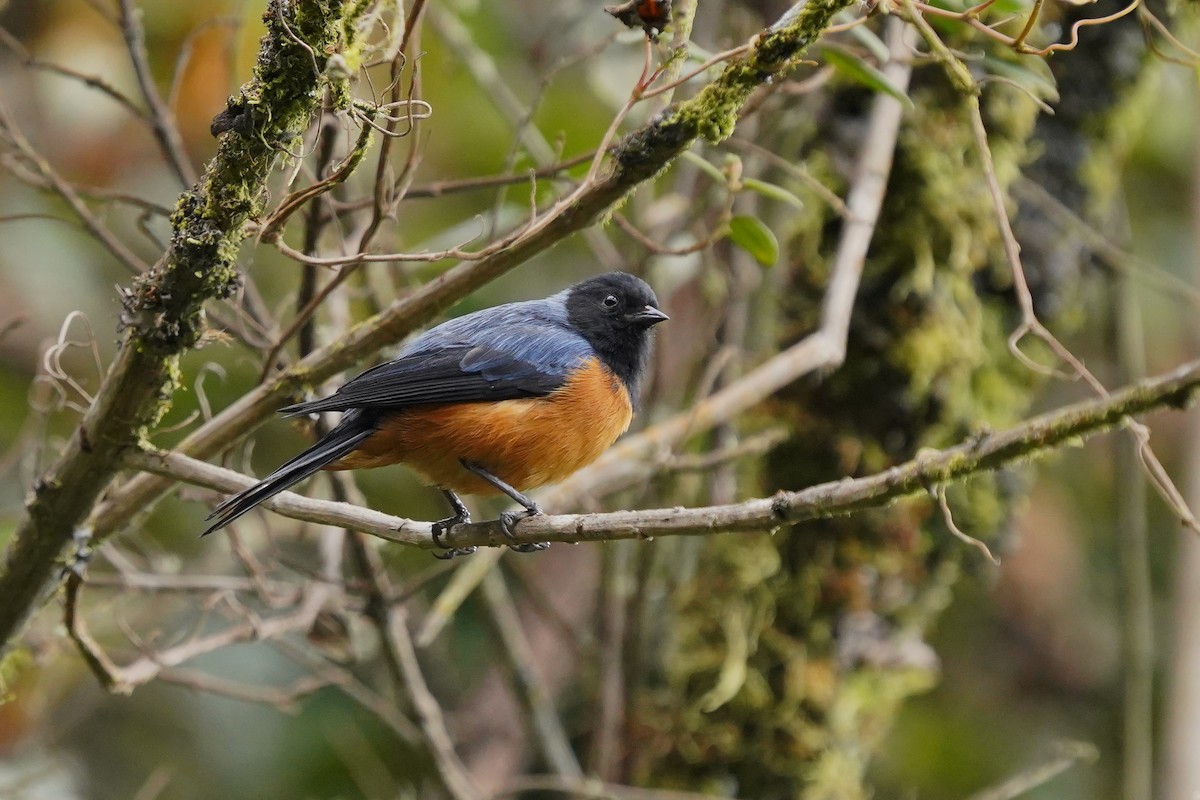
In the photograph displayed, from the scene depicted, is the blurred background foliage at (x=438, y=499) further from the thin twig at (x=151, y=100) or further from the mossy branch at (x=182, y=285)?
the mossy branch at (x=182, y=285)

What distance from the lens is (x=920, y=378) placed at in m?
4.88

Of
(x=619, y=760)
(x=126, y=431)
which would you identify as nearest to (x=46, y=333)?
(x=619, y=760)

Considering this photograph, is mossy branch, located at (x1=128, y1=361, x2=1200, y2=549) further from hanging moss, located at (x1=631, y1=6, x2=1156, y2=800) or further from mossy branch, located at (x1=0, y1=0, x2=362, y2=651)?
hanging moss, located at (x1=631, y1=6, x2=1156, y2=800)

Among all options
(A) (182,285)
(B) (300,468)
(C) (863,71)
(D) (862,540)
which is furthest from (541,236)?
(D) (862,540)

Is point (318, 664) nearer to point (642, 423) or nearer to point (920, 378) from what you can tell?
point (642, 423)

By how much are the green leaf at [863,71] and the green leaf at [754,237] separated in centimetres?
52

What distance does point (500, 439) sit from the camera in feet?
12.2

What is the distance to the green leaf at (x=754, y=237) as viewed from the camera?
11.4 feet

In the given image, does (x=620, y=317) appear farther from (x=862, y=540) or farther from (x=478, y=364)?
(x=862, y=540)

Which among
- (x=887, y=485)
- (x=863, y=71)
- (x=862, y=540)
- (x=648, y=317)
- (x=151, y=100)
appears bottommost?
(x=862, y=540)

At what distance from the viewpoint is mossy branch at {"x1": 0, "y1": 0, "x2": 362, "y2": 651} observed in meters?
2.31

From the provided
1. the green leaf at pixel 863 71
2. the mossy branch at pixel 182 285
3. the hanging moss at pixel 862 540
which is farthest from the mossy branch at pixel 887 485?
the hanging moss at pixel 862 540

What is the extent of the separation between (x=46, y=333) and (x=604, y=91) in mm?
3769

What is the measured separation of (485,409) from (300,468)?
76 cm
